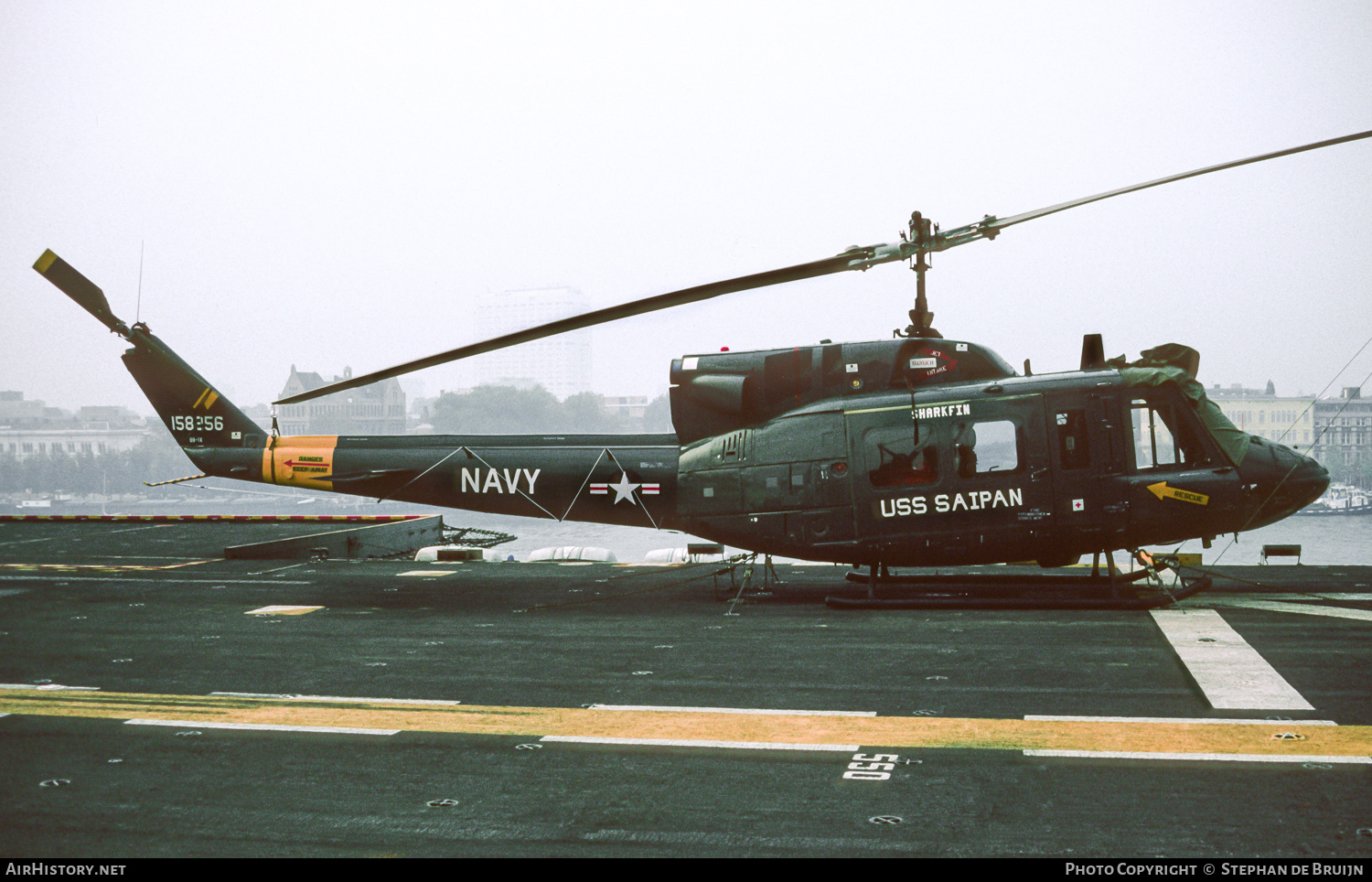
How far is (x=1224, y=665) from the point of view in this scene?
8477 millimetres

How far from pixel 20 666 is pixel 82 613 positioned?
3.43 metres

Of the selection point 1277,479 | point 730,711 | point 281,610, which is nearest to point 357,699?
point 730,711

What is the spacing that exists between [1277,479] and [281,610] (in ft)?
41.1

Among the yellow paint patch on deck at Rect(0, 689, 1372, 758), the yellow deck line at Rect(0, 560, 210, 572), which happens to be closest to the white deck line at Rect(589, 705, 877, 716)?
the yellow paint patch on deck at Rect(0, 689, 1372, 758)

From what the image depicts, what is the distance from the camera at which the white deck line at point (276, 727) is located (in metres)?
7.16

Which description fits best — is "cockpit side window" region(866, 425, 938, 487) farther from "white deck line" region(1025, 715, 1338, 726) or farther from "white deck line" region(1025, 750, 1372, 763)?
"white deck line" region(1025, 750, 1372, 763)

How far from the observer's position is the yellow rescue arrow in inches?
447

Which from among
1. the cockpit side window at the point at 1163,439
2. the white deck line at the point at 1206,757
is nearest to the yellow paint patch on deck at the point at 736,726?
the white deck line at the point at 1206,757

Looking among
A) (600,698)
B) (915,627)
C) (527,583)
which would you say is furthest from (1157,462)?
(527,583)

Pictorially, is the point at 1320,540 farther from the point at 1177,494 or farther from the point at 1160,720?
the point at 1160,720

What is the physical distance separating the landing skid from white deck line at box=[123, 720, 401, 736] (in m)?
6.54

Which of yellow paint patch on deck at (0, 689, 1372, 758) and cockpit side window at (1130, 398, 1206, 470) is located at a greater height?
cockpit side window at (1130, 398, 1206, 470)

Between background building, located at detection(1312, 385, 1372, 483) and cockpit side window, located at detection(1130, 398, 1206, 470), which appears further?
background building, located at detection(1312, 385, 1372, 483)

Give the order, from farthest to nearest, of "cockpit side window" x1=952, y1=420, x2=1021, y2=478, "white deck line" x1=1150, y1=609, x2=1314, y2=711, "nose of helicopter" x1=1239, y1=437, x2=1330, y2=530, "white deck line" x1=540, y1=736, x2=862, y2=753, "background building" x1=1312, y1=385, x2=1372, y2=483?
"background building" x1=1312, y1=385, x2=1372, y2=483, "cockpit side window" x1=952, y1=420, x2=1021, y2=478, "nose of helicopter" x1=1239, y1=437, x2=1330, y2=530, "white deck line" x1=1150, y1=609, x2=1314, y2=711, "white deck line" x1=540, y1=736, x2=862, y2=753
